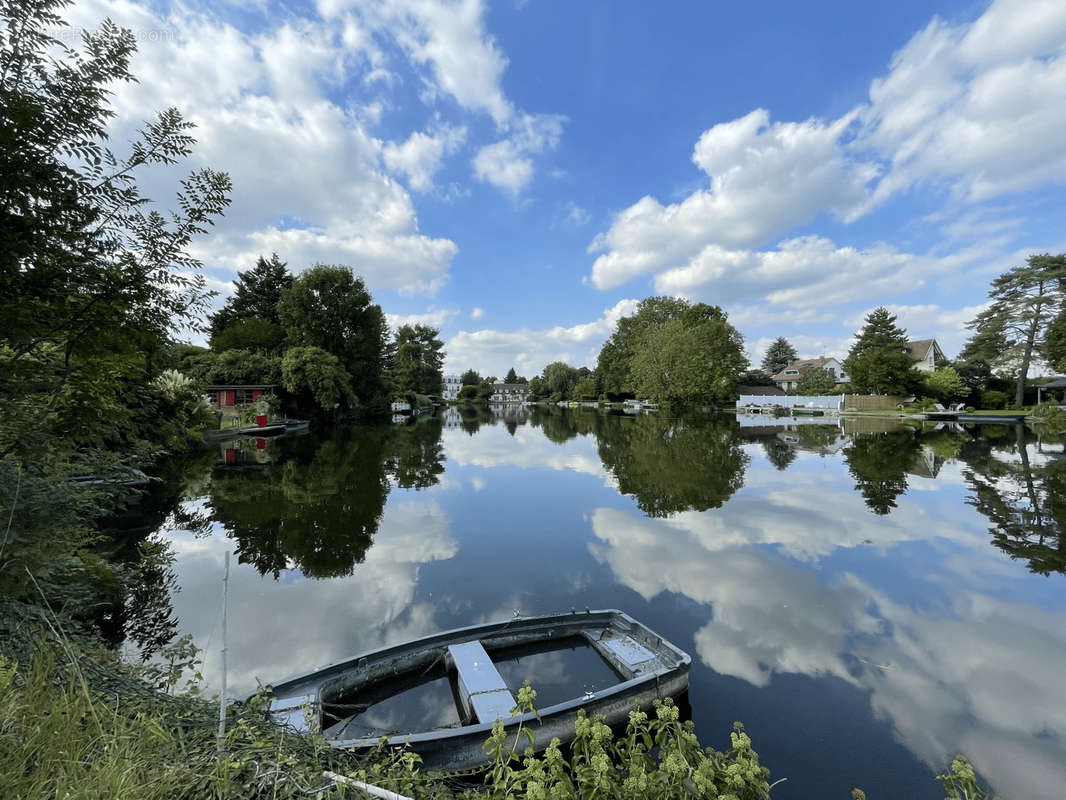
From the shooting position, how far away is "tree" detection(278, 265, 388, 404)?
1614 inches

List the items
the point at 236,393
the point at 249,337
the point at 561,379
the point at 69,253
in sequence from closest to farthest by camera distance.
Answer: the point at 69,253 → the point at 236,393 → the point at 249,337 → the point at 561,379

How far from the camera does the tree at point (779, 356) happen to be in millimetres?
84875

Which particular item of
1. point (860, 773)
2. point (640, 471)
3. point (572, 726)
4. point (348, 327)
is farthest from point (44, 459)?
point (348, 327)

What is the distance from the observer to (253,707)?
3.15 meters

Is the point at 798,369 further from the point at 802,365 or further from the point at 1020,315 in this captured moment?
the point at 1020,315

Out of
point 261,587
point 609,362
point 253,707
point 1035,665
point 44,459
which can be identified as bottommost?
point 1035,665

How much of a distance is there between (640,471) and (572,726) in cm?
1336

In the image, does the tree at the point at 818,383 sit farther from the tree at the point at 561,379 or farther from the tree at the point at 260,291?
the tree at the point at 260,291

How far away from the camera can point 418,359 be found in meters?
69.4

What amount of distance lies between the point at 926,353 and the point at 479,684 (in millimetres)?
75893

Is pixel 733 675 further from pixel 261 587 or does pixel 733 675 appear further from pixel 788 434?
pixel 788 434

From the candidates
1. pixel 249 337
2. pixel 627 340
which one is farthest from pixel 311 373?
pixel 627 340

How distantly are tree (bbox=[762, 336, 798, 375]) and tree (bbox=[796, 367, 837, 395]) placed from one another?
25.5 m

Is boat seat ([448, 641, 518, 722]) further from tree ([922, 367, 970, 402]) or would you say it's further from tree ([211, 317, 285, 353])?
tree ([922, 367, 970, 402])
